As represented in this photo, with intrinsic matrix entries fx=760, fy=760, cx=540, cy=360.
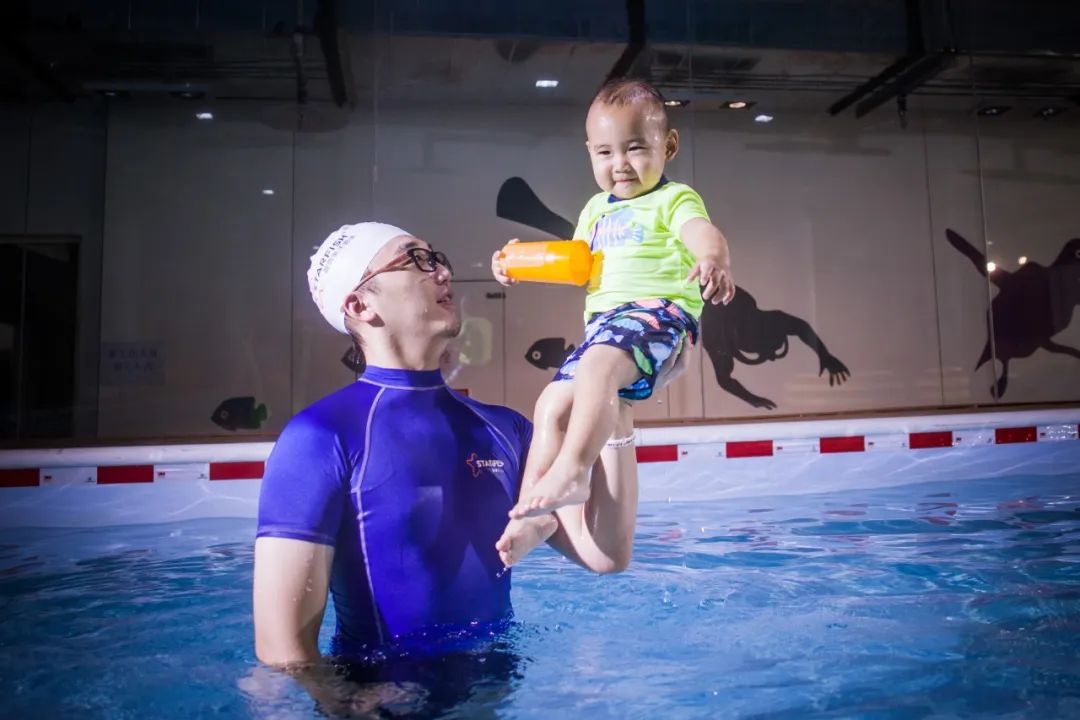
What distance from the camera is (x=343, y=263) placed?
1.73 meters

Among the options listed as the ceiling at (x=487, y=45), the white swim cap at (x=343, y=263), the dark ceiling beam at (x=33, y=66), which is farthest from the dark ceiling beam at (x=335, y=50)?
the white swim cap at (x=343, y=263)

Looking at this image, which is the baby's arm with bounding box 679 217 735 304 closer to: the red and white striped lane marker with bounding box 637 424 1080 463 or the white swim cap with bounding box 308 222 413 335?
the white swim cap with bounding box 308 222 413 335

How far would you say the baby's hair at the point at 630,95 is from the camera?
2.11 meters

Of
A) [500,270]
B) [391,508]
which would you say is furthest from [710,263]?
[391,508]

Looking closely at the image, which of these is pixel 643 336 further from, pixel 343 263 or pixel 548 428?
pixel 343 263

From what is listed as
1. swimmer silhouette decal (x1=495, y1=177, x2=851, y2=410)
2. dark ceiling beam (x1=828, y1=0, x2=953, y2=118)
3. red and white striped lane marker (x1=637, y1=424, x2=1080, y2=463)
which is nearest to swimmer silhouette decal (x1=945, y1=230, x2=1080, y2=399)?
dark ceiling beam (x1=828, y1=0, x2=953, y2=118)

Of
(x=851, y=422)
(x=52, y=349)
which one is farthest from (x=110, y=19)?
(x=851, y=422)

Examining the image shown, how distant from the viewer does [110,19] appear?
8.34m

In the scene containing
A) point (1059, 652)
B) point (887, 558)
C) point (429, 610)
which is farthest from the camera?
point (887, 558)

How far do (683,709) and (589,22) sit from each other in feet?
27.9

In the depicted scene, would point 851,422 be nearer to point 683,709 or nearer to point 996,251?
point 683,709

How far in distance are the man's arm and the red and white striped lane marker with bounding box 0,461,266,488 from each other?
154 inches

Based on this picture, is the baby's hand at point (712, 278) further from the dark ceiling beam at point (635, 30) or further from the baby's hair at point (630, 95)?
the dark ceiling beam at point (635, 30)

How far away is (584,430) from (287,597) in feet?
2.30
